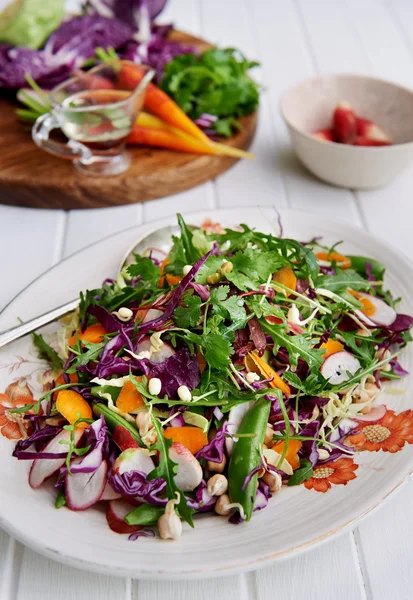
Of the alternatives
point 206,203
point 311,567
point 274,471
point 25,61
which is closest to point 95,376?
point 274,471

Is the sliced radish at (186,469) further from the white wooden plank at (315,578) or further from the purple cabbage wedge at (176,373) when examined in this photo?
the white wooden plank at (315,578)

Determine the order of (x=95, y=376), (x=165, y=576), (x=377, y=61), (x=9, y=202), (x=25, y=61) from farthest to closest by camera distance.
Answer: (x=377, y=61) < (x=25, y=61) < (x=9, y=202) < (x=95, y=376) < (x=165, y=576)

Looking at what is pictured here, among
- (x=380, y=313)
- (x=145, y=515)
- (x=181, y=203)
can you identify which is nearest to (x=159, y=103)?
(x=181, y=203)

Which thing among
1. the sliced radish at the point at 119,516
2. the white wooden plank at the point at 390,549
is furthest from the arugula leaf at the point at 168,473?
the white wooden plank at the point at 390,549

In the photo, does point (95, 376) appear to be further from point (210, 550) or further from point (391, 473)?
point (391, 473)

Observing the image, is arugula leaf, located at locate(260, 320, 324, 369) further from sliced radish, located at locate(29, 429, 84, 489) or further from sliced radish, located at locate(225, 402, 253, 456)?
sliced radish, located at locate(29, 429, 84, 489)

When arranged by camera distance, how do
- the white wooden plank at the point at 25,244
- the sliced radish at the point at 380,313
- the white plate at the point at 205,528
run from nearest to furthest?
the white plate at the point at 205,528 < the sliced radish at the point at 380,313 < the white wooden plank at the point at 25,244

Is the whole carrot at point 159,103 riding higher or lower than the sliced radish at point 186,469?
lower

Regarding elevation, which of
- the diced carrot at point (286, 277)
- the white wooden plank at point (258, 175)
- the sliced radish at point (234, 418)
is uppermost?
the diced carrot at point (286, 277)
